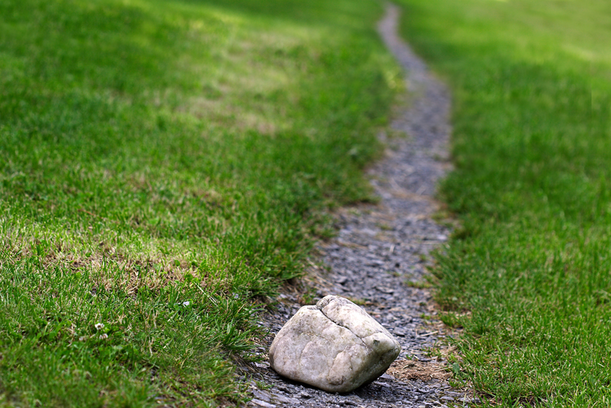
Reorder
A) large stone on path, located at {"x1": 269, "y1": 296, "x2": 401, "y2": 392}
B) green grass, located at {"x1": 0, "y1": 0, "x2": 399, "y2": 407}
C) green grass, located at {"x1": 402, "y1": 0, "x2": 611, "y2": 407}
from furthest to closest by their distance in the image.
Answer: green grass, located at {"x1": 402, "y1": 0, "x2": 611, "y2": 407}
large stone on path, located at {"x1": 269, "y1": 296, "x2": 401, "y2": 392}
green grass, located at {"x1": 0, "y1": 0, "x2": 399, "y2": 407}

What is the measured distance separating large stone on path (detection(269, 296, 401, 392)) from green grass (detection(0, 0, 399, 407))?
0.96 ft

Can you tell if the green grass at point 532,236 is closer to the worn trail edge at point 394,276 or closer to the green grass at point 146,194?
the worn trail edge at point 394,276

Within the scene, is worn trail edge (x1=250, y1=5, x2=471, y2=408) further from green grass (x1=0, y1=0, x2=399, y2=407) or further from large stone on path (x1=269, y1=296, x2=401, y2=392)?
green grass (x1=0, y1=0, x2=399, y2=407)

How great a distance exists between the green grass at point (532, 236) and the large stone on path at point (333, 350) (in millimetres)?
773

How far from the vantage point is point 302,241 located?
500 centimetres

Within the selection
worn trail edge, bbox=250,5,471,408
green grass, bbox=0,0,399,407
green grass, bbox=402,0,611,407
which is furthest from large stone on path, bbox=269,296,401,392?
green grass, bbox=402,0,611,407

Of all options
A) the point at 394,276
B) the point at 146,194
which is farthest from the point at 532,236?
the point at 146,194

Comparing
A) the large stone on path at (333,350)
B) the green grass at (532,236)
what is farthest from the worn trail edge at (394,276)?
the green grass at (532,236)

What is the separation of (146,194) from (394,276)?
8.46 feet

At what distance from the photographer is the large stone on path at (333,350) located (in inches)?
126

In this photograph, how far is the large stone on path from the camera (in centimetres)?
319

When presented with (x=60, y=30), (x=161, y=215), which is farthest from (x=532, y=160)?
(x=60, y=30)

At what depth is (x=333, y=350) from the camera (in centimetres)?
323

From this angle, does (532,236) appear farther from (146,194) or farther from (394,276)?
(146,194)
